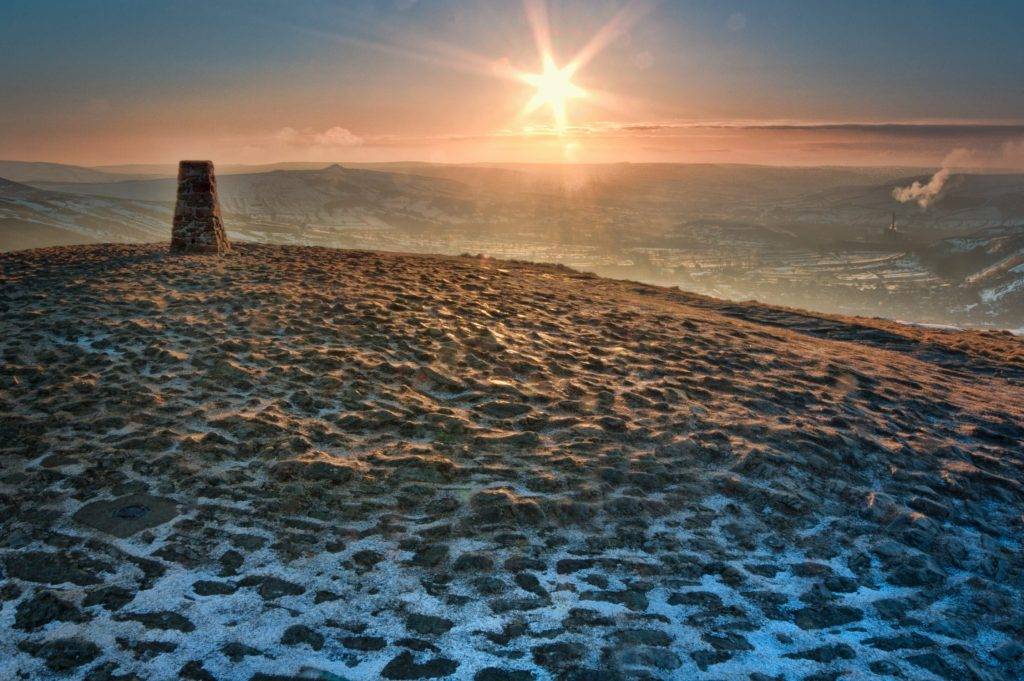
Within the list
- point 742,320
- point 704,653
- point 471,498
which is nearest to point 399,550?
point 471,498

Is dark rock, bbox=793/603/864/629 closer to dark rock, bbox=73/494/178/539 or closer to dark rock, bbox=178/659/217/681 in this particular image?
dark rock, bbox=178/659/217/681

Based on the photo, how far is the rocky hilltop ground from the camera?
5902 millimetres

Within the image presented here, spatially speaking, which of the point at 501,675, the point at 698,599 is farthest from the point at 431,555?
the point at 698,599

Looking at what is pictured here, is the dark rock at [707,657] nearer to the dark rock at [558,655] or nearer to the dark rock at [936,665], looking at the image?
the dark rock at [558,655]

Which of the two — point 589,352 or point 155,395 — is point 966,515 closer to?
point 589,352

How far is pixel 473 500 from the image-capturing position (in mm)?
8281

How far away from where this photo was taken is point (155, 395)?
34.1 feet

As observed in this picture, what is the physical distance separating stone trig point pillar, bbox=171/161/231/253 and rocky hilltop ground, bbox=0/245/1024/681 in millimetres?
5680

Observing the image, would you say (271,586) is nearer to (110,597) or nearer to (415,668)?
(110,597)

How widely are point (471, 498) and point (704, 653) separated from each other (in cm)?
348

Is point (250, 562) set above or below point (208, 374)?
below

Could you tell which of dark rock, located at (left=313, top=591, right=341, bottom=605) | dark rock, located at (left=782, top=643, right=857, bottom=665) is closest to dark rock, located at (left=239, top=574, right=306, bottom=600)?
dark rock, located at (left=313, top=591, right=341, bottom=605)

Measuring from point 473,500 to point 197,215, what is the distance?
1691cm

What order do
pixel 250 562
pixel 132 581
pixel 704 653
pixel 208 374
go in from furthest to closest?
pixel 208 374, pixel 250 562, pixel 132 581, pixel 704 653
